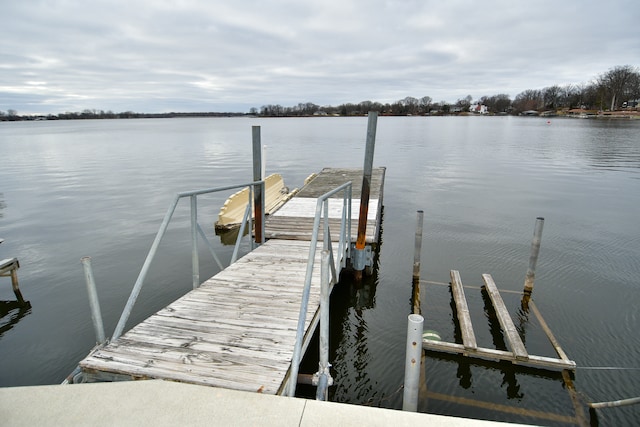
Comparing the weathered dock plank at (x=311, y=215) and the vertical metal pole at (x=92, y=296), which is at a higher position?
the vertical metal pole at (x=92, y=296)

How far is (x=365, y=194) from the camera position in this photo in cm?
752

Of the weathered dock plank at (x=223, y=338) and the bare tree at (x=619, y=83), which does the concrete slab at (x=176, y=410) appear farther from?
the bare tree at (x=619, y=83)

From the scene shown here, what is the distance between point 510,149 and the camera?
37.6 m

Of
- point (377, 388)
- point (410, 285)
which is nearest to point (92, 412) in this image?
point (377, 388)

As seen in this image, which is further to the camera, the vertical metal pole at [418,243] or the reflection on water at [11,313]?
the vertical metal pole at [418,243]

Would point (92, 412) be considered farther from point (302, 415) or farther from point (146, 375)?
point (302, 415)

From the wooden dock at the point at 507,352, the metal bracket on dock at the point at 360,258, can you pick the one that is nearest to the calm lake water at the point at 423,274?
the wooden dock at the point at 507,352

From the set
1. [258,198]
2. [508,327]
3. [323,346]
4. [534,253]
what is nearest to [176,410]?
[323,346]

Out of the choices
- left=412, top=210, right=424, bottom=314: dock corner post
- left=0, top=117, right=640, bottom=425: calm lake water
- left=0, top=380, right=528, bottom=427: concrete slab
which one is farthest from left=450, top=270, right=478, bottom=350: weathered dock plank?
left=0, top=380, right=528, bottom=427: concrete slab

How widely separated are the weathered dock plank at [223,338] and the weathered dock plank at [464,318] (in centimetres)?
231

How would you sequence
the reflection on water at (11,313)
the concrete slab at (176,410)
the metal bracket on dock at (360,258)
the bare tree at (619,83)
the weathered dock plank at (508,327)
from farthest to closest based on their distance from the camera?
the bare tree at (619,83) → the metal bracket on dock at (360,258) → the reflection on water at (11,313) → the weathered dock plank at (508,327) → the concrete slab at (176,410)

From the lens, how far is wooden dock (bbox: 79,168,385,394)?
354 cm

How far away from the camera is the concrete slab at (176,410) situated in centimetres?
270

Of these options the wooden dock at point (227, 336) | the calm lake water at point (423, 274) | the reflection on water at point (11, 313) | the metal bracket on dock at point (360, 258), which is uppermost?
the wooden dock at point (227, 336)
